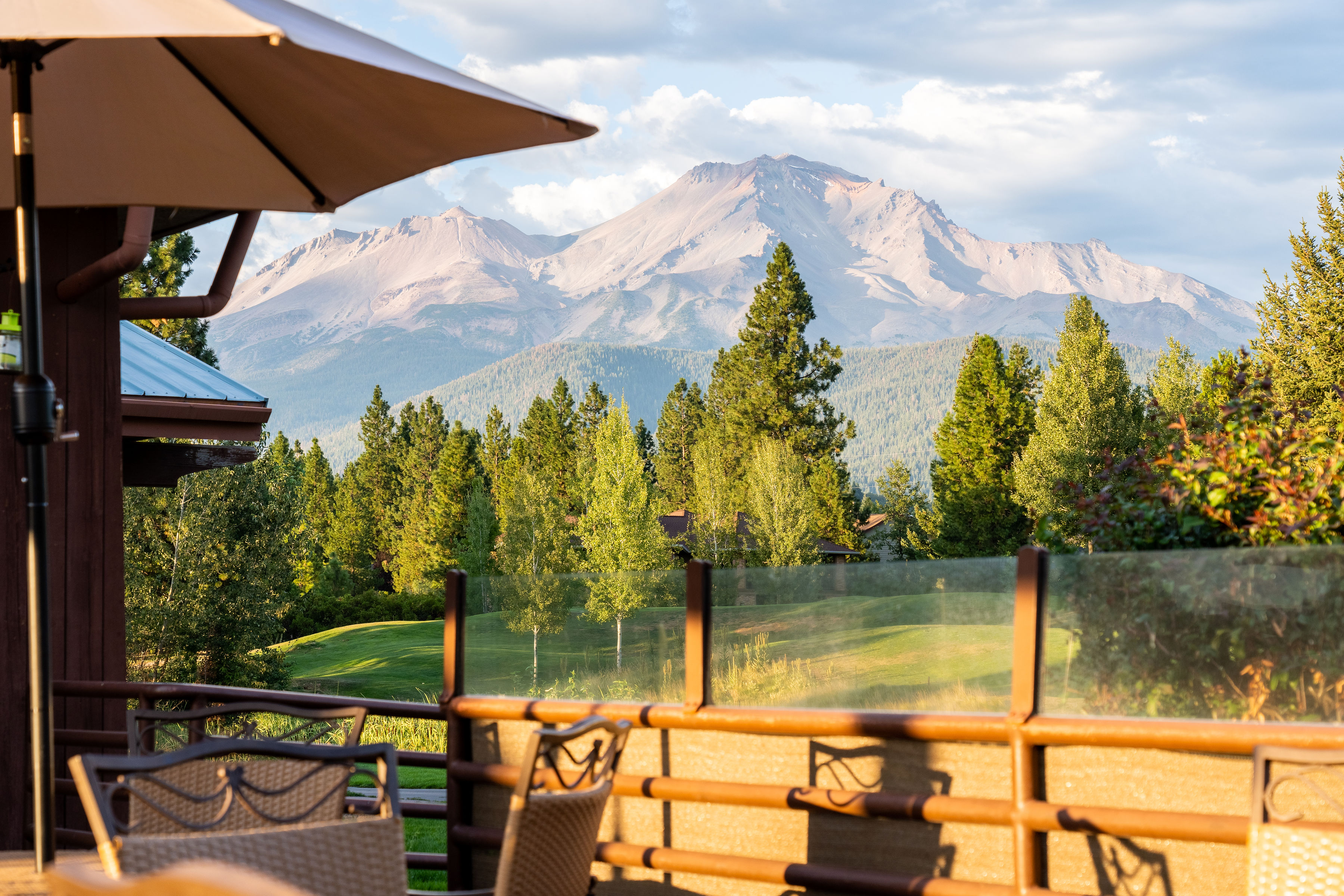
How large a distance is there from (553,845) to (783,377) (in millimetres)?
38362

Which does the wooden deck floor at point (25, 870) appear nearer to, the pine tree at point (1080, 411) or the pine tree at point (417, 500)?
the pine tree at point (1080, 411)

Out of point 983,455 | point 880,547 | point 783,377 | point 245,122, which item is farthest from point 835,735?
point 880,547

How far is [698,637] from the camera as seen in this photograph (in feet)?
11.2

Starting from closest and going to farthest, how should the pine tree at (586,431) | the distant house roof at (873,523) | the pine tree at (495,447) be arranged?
the pine tree at (586,431) < the distant house roof at (873,523) < the pine tree at (495,447)

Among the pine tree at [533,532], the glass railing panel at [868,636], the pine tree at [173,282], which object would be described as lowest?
the pine tree at [533,532]

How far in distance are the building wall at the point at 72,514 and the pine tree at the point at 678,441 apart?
1742 inches

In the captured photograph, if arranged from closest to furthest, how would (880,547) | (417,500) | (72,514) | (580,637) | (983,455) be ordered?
1. (580,637)
2. (72,514)
3. (983,455)
4. (417,500)
5. (880,547)

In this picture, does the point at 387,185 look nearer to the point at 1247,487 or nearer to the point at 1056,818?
the point at 1056,818

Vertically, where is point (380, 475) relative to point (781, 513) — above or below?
above

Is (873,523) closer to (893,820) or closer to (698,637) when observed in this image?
(698,637)

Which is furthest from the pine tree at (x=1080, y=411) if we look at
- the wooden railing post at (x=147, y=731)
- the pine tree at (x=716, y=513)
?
the wooden railing post at (x=147, y=731)

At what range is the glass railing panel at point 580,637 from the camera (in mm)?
3719

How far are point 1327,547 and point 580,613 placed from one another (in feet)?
7.94

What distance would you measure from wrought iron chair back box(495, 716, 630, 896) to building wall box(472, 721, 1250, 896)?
0.86 m
